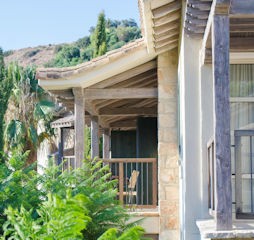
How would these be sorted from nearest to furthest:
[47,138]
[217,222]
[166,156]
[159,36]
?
1. [217,222]
2. [159,36]
3. [166,156]
4. [47,138]

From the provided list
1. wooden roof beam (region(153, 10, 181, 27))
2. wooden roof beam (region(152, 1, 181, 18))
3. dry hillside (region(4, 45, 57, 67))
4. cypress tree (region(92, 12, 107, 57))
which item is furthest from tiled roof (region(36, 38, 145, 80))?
dry hillside (region(4, 45, 57, 67))

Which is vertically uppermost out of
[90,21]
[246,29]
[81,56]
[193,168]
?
[90,21]

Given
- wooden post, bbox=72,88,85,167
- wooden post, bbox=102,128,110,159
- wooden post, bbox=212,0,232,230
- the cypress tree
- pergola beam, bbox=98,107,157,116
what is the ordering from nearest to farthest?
1. wooden post, bbox=212,0,232,230
2. wooden post, bbox=72,88,85,167
3. pergola beam, bbox=98,107,157,116
4. wooden post, bbox=102,128,110,159
5. the cypress tree

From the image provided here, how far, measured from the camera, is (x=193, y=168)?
8484 mm

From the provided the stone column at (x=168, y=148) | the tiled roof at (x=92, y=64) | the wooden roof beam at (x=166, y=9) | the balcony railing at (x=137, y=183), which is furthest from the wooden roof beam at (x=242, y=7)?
the stone column at (x=168, y=148)

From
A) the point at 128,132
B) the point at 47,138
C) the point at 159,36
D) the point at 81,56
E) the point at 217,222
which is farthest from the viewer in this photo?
the point at 81,56

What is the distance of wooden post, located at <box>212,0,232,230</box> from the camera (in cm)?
621

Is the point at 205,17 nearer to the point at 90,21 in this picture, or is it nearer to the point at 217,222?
the point at 217,222

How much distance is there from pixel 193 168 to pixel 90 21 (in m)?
93.7

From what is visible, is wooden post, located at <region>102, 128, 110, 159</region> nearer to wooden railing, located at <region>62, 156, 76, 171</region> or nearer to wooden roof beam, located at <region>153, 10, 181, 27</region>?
wooden railing, located at <region>62, 156, 76, 171</region>

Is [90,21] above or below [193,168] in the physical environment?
above

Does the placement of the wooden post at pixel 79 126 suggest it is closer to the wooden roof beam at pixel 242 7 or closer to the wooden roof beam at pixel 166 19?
the wooden roof beam at pixel 166 19

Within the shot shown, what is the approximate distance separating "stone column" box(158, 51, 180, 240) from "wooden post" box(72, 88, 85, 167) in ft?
4.31

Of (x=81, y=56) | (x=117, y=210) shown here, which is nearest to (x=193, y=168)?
(x=117, y=210)
